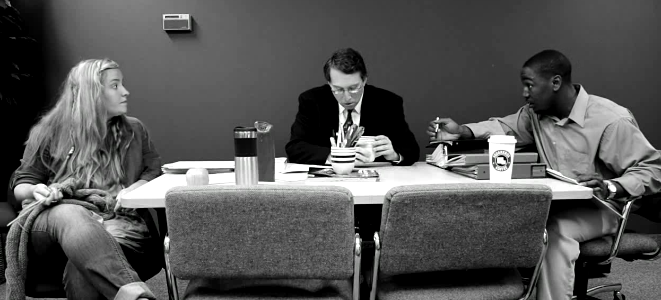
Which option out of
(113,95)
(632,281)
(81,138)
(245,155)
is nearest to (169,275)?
(245,155)

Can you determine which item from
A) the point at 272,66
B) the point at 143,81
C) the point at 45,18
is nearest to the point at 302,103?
the point at 272,66

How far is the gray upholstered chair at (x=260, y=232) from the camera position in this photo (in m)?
1.33

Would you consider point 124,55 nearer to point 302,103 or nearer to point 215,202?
point 302,103

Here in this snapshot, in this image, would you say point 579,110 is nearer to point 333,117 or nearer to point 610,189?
point 610,189

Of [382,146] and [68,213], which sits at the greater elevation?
[382,146]

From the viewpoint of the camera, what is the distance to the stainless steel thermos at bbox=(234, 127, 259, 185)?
5.86 ft

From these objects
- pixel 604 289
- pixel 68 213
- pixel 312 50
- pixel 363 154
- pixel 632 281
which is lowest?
pixel 632 281

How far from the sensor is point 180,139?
371cm

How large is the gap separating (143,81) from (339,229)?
2.72 m

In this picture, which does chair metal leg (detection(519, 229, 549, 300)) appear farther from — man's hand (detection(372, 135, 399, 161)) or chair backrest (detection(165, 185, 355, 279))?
man's hand (detection(372, 135, 399, 161))

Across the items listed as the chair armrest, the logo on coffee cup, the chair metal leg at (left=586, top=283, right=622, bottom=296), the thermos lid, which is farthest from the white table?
the chair metal leg at (left=586, top=283, right=622, bottom=296)

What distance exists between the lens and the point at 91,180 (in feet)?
6.98

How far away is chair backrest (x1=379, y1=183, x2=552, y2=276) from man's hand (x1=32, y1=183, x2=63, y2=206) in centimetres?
117

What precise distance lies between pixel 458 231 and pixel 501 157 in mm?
532
